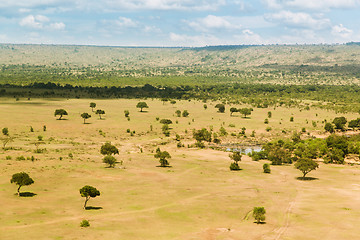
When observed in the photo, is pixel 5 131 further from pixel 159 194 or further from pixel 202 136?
pixel 159 194

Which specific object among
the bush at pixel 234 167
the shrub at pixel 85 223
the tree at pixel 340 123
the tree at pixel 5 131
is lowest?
the shrub at pixel 85 223

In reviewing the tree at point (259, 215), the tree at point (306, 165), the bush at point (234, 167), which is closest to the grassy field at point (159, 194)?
the tree at point (259, 215)

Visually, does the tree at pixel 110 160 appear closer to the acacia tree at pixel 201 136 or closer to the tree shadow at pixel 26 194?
the tree shadow at pixel 26 194

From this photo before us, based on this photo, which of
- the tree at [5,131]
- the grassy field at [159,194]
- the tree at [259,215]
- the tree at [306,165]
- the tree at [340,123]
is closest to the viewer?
the grassy field at [159,194]

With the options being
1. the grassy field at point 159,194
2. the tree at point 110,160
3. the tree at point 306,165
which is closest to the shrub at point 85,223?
the grassy field at point 159,194

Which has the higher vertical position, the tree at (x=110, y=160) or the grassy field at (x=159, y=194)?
the tree at (x=110, y=160)

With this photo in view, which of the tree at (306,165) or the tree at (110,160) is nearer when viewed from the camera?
the tree at (306,165)

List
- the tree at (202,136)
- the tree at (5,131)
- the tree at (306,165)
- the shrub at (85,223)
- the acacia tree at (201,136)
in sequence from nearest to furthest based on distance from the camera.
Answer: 1. the shrub at (85,223)
2. the tree at (306,165)
3. the tree at (5,131)
4. the acacia tree at (201,136)
5. the tree at (202,136)

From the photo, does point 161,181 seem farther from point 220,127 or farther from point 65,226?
point 220,127

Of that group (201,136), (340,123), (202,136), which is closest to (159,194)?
(201,136)

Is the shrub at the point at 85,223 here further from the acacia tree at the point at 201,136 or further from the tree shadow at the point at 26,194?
the acacia tree at the point at 201,136
